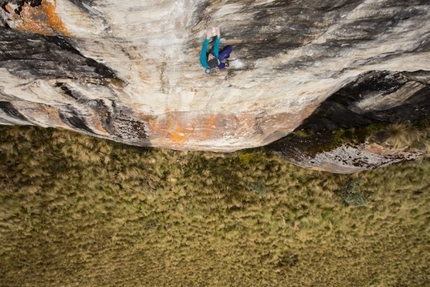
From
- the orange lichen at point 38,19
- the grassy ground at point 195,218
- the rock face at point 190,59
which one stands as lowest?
the grassy ground at point 195,218

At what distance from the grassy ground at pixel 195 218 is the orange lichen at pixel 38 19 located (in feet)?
27.0

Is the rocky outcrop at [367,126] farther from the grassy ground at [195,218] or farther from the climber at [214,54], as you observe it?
the climber at [214,54]

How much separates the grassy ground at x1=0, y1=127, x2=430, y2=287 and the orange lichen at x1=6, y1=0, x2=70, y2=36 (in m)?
8.24

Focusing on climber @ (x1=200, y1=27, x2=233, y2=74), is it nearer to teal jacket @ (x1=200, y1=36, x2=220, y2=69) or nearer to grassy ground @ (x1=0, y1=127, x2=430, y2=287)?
teal jacket @ (x1=200, y1=36, x2=220, y2=69)

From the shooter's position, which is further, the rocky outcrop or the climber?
the rocky outcrop

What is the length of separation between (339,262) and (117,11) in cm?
1614

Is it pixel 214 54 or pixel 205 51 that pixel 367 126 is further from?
pixel 205 51

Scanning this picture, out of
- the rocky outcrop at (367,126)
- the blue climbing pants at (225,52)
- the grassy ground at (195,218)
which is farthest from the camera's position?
the grassy ground at (195,218)

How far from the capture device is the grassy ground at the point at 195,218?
43.2 feet

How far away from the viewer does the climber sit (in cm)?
536

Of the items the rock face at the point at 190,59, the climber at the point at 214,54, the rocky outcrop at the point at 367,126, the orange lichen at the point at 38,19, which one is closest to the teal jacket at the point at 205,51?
the climber at the point at 214,54

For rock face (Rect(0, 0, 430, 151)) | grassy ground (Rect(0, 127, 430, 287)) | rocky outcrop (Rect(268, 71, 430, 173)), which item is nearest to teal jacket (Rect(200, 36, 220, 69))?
rock face (Rect(0, 0, 430, 151))

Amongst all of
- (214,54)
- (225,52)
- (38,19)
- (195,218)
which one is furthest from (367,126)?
(38,19)

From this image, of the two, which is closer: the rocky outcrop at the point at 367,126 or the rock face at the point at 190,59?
the rock face at the point at 190,59
